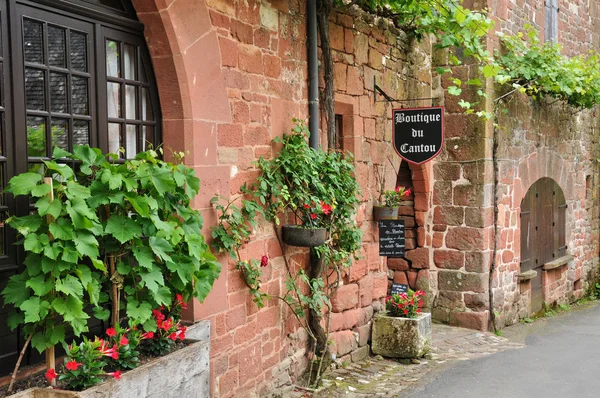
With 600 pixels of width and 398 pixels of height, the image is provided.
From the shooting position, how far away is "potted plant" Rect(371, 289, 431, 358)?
22.6 ft

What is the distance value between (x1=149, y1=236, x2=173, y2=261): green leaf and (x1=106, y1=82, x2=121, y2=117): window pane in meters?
0.95

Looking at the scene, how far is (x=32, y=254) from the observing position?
308 centimetres

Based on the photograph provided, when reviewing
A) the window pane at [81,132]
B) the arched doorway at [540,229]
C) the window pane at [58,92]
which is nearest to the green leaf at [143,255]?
the window pane at [81,132]

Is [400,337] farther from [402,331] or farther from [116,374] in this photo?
[116,374]

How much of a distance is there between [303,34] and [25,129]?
2.91 metres

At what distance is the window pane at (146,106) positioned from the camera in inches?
171

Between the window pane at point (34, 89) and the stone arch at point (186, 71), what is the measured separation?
2.84 ft

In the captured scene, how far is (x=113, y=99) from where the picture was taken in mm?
4074

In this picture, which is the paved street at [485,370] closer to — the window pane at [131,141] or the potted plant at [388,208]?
the potted plant at [388,208]

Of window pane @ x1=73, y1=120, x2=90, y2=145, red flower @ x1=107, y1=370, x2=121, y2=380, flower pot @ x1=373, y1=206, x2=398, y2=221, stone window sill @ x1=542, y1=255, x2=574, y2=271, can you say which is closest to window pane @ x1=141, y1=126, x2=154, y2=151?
window pane @ x1=73, y1=120, x2=90, y2=145

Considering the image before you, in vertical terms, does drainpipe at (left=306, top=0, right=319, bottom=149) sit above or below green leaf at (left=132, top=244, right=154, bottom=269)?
above

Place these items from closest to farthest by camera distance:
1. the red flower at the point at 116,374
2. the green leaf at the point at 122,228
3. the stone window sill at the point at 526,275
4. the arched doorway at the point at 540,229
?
the red flower at the point at 116,374, the green leaf at the point at 122,228, the stone window sill at the point at 526,275, the arched doorway at the point at 540,229

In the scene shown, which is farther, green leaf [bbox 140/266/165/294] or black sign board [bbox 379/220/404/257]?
black sign board [bbox 379/220/404/257]

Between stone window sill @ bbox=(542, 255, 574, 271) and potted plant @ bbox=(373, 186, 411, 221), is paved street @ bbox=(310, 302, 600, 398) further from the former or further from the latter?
stone window sill @ bbox=(542, 255, 574, 271)
